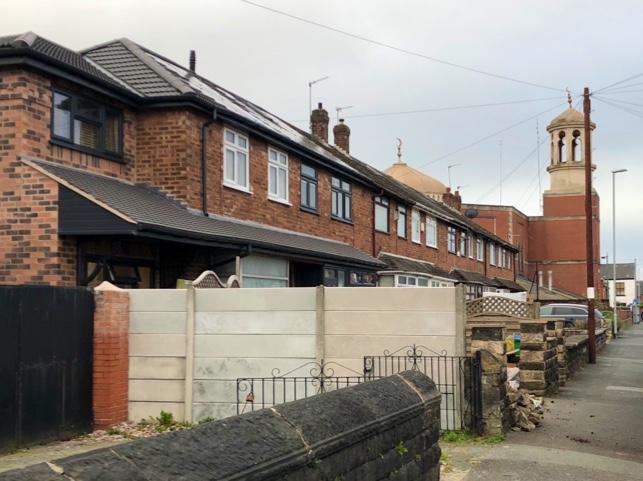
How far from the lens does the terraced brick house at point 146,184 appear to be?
11203mm

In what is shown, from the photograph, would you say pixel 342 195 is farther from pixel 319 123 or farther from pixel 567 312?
pixel 567 312

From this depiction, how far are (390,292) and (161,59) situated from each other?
471 inches

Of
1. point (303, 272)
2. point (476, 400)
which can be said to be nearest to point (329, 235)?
point (303, 272)

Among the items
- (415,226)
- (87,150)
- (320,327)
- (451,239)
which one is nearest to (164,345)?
(320,327)

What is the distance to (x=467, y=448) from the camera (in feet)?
27.0

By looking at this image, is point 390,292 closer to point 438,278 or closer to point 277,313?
point 277,313

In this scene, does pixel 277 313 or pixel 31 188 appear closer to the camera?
pixel 277 313

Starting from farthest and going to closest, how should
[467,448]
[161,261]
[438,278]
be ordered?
[438,278] → [161,261] → [467,448]

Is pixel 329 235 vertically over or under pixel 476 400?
over

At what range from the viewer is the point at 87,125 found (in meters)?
12.8

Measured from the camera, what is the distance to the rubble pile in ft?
31.1

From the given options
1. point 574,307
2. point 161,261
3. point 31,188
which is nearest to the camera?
point 31,188

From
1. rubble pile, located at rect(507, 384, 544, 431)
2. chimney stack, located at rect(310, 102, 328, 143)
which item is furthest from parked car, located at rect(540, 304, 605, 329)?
rubble pile, located at rect(507, 384, 544, 431)

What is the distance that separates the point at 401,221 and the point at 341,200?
6.19m
